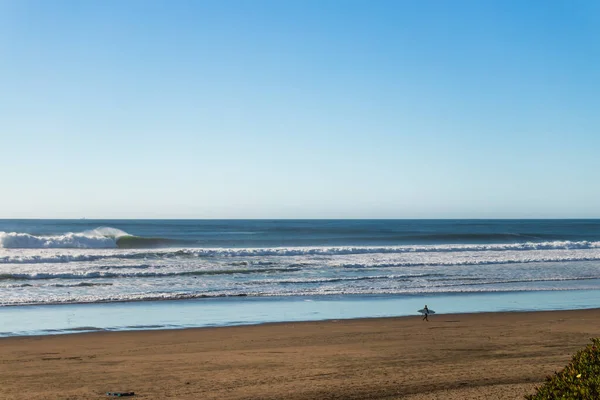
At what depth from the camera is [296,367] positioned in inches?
424

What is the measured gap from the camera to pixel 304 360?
11344 mm

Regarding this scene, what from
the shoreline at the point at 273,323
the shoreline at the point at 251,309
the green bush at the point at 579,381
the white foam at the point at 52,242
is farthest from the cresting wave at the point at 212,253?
the green bush at the point at 579,381

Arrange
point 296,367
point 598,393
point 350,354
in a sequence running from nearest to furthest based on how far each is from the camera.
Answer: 1. point 598,393
2. point 296,367
3. point 350,354

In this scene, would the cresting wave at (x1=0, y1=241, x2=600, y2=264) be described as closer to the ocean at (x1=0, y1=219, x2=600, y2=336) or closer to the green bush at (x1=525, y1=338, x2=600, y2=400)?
the ocean at (x1=0, y1=219, x2=600, y2=336)

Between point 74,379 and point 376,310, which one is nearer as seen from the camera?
point 74,379

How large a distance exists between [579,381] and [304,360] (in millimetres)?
6962

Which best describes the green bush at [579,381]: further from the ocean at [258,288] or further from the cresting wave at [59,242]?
the cresting wave at [59,242]

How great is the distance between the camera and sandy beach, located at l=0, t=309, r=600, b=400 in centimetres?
934

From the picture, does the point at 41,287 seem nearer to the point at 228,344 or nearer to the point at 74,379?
the point at 228,344

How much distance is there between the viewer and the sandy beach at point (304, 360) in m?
9.34

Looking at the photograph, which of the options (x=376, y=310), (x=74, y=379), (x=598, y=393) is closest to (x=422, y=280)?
(x=376, y=310)

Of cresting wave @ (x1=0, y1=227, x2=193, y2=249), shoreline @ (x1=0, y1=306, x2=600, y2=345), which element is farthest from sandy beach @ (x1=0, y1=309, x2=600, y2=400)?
cresting wave @ (x1=0, y1=227, x2=193, y2=249)

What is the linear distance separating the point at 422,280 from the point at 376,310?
800 cm

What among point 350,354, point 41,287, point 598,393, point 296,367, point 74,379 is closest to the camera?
point 598,393
